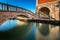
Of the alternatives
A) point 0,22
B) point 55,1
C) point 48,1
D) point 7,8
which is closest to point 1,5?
point 7,8

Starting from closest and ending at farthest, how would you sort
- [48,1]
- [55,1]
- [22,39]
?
[22,39] → [55,1] → [48,1]

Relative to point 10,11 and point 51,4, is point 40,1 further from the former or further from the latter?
point 10,11

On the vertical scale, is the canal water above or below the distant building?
below

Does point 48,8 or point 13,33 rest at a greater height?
point 48,8

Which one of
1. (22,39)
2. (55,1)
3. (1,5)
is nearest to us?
(22,39)

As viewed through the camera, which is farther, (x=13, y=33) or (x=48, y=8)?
(x=48, y=8)

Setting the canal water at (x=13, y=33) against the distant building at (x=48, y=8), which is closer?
the canal water at (x=13, y=33)

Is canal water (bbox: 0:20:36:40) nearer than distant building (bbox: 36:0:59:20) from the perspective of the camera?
Yes

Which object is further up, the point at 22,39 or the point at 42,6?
the point at 42,6

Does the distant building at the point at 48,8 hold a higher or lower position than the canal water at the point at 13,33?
higher

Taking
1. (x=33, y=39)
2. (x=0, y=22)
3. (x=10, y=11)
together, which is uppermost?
(x=10, y=11)

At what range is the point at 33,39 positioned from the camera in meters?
2.79

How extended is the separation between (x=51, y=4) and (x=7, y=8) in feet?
13.2

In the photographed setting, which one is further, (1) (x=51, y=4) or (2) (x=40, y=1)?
(2) (x=40, y=1)
